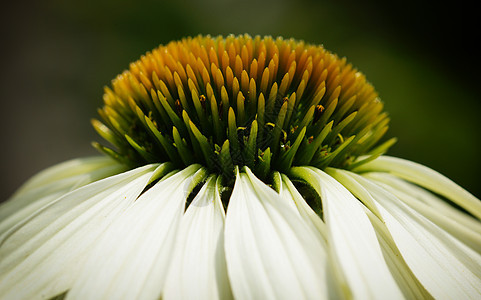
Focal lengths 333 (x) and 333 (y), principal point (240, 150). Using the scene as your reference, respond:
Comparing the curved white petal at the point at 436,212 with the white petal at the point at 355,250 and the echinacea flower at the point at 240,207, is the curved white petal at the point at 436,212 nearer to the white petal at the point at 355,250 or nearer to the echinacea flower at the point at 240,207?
the echinacea flower at the point at 240,207

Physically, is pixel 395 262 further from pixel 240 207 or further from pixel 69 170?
pixel 69 170

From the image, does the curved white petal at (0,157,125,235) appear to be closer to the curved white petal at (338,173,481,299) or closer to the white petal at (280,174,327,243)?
the white petal at (280,174,327,243)

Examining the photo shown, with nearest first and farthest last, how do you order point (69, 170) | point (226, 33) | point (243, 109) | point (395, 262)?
point (395, 262) < point (243, 109) < point (69, 170) < point (226, 33)

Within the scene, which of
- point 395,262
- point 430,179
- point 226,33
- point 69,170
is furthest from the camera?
point 226,33

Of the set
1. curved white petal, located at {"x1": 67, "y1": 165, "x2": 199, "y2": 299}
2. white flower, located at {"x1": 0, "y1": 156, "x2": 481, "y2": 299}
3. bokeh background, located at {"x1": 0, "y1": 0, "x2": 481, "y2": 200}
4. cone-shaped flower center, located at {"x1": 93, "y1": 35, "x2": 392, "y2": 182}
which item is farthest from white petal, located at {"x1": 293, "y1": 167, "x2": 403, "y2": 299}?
bokeh background, located at {"x1": 0, "y1": 0, "x2": 481, "y2": 200}

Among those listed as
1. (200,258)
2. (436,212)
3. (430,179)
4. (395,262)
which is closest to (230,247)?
(200,258)

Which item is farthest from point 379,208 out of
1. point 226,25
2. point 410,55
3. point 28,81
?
point 28,81
